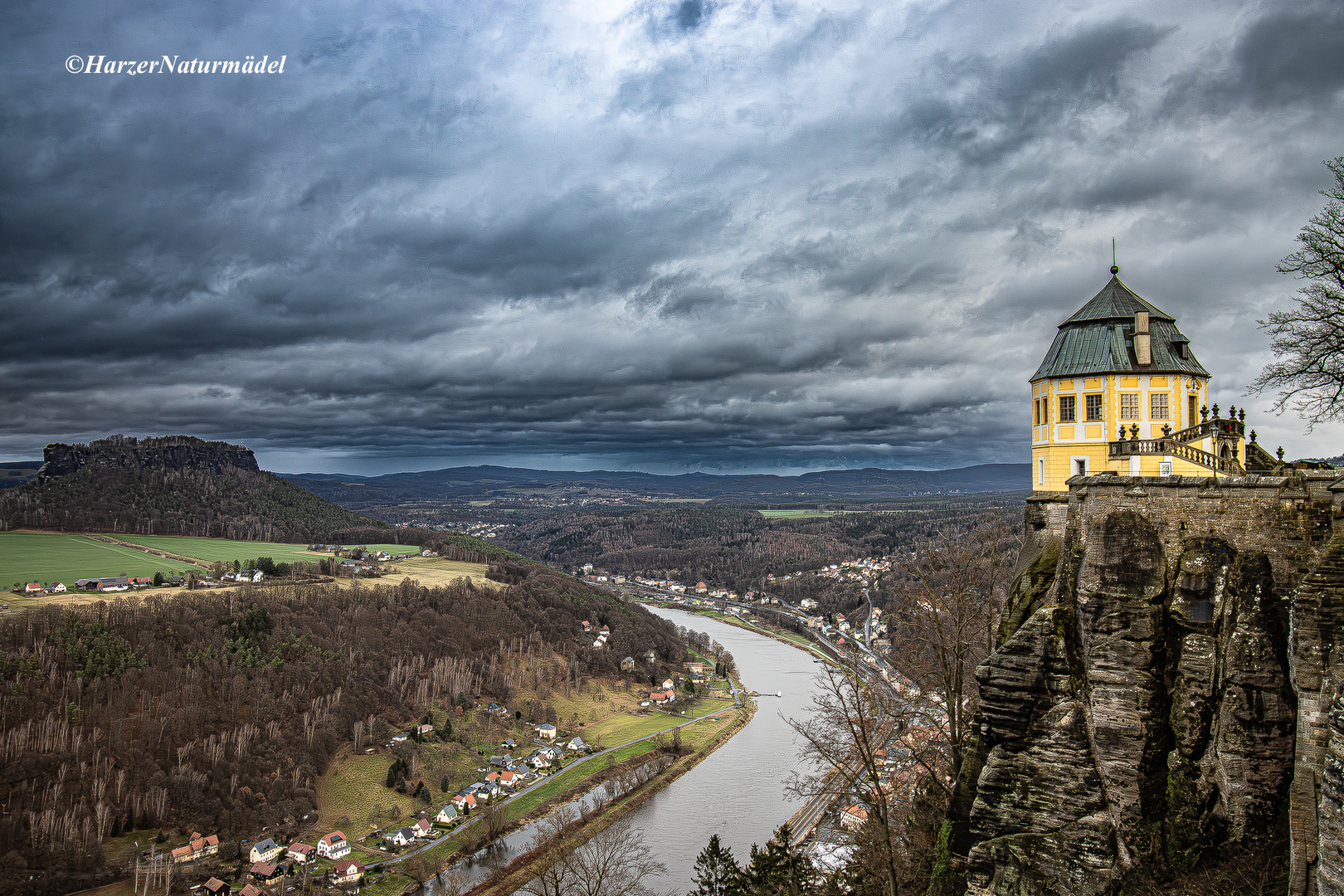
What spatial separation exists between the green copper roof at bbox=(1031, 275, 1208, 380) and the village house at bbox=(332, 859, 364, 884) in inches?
1621

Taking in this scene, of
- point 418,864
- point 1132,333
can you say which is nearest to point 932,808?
point 1132,333

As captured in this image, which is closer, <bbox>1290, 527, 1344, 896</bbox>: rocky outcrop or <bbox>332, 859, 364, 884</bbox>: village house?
<bbox>1290, 527, 1344, 896</bbox>: rocky outcrop

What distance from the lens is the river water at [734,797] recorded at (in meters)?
38.2

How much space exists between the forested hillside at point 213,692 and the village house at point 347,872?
11.5 m

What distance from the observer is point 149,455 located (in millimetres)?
156875

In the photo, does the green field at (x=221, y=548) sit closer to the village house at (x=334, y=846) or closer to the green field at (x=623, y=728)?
the green field at (x=623, y=728)

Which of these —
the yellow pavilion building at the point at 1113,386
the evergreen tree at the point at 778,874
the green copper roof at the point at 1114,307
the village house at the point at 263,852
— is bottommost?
the village house at the point at 263,852

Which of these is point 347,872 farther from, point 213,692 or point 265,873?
point 213,692

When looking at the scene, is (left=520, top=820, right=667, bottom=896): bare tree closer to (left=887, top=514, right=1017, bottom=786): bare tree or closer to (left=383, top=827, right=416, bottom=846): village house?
(left=383, top=827, right=416, bottom=846): village house

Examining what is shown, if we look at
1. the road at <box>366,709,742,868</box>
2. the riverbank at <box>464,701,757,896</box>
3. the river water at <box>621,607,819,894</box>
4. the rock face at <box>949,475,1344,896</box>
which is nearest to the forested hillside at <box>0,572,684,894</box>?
the road at <box>366,709,742,868</box>

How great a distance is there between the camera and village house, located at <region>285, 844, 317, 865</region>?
40875mm

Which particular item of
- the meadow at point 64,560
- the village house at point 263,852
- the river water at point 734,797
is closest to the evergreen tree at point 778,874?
the river water at point 734,797

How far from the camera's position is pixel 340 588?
92250 millimetres

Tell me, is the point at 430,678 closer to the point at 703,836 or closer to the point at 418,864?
the point at 418,864
